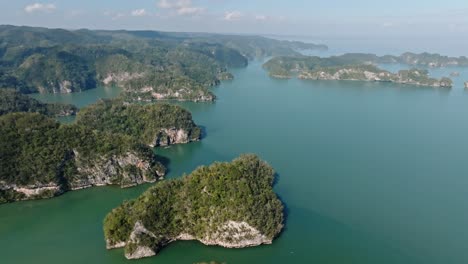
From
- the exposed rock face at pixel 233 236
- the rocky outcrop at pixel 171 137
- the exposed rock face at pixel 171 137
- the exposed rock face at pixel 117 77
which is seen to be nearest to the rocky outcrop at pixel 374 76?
the exposed rock face at pixel 117 77

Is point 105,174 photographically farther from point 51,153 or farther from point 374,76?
point 374,76

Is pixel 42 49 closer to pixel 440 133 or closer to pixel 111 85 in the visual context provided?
pixel 111 85

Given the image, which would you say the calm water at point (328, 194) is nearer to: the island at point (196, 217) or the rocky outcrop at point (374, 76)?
the island at point (196, 217)

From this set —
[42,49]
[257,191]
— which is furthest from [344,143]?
[42,49]

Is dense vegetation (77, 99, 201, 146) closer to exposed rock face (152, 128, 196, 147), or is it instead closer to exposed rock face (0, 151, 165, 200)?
exposed rock face (152, 128, 196, 147)

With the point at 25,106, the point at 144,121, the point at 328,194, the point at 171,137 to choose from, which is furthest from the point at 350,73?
the point at 25,106
